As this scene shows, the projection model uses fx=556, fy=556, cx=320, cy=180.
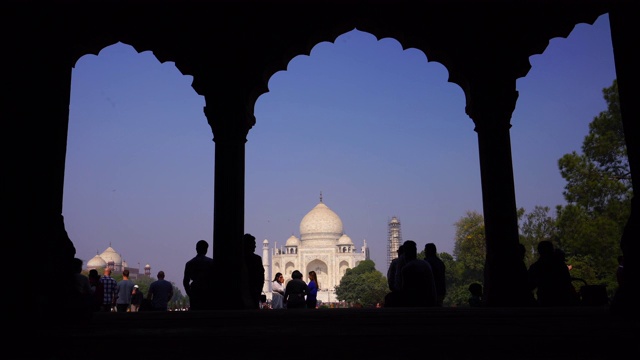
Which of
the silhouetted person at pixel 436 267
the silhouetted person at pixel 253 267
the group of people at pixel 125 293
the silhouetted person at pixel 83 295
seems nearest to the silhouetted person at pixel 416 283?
the silhouetted person at pixel 436 267

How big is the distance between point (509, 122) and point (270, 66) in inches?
116

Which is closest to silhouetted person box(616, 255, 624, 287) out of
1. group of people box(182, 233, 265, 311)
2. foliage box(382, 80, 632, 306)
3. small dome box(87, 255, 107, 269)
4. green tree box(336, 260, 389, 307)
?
group of people box(182, 233, 265, 311)

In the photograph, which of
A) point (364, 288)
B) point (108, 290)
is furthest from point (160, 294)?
point (364, 288)

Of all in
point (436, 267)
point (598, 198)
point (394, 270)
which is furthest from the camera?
point (598, 198)

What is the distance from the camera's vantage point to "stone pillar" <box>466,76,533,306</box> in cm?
621

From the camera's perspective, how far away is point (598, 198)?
71.4 ft

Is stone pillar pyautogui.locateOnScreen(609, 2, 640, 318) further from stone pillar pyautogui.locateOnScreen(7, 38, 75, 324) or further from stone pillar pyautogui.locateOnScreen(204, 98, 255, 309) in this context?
stone pillar pyautogui.locateOnScreen(204, 98, 255, 309)

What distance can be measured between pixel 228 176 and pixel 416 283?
2.48 metres

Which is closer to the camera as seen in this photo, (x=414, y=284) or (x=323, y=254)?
(x=414, y=284)

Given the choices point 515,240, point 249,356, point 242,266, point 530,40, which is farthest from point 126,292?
point 249,356

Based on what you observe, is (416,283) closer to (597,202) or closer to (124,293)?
(124,293)

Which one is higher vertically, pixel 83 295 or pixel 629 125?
pixel 629 125

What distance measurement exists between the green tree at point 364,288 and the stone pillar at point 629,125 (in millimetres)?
55445

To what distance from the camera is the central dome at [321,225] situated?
242ft
